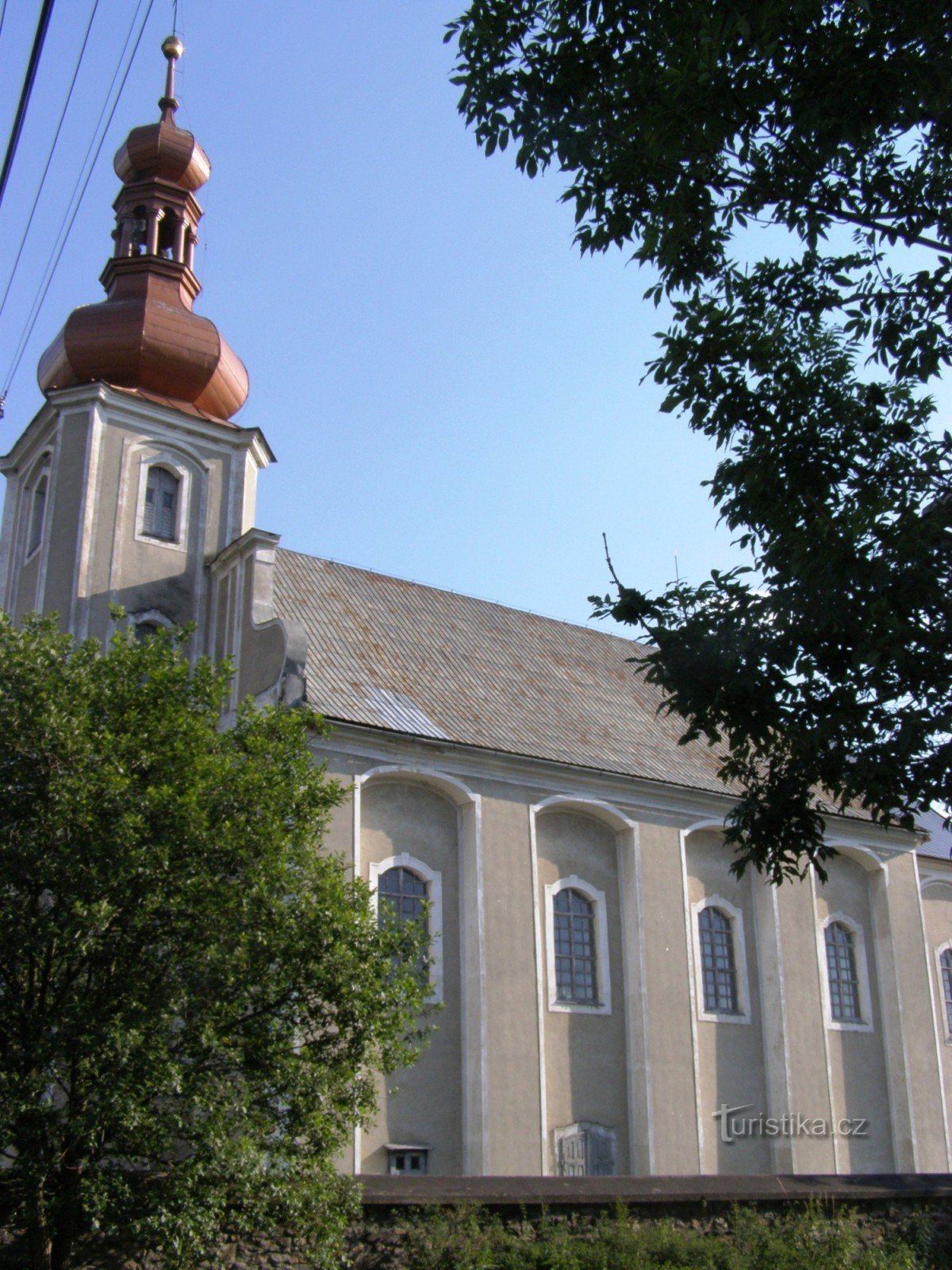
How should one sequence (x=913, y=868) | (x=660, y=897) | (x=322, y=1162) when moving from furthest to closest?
(x=913, y=868) → (x=660, y=897) → (x=322, y=1162)

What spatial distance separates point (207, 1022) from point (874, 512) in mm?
6671

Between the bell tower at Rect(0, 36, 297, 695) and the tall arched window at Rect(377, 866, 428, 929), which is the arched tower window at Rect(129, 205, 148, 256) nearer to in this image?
the bell tower at Rect(0, 36, 297, 695)

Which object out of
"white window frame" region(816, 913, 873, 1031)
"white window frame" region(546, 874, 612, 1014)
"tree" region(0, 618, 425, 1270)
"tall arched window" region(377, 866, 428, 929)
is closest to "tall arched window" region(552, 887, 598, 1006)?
"white window frame" region(546, 874, 612, 1014)

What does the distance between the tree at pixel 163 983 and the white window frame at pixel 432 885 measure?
8023mm

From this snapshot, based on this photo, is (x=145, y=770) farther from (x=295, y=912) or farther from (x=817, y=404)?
(x=817, y=404)

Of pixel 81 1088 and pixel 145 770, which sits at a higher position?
pixel 145 770

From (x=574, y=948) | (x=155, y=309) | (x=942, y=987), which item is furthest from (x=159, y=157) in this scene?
(x=942, y=987)

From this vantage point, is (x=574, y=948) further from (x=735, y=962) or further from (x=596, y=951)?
(x=735, y=962)

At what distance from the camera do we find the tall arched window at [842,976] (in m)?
26.0

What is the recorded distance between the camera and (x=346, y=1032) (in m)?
12.6

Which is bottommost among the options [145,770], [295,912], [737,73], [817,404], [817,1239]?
[817,1239]

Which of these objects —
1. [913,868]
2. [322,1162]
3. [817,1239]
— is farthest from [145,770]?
[913,868]

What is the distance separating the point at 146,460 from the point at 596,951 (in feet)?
37.0

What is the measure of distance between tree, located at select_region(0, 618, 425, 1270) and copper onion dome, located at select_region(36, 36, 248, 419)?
12629mm
